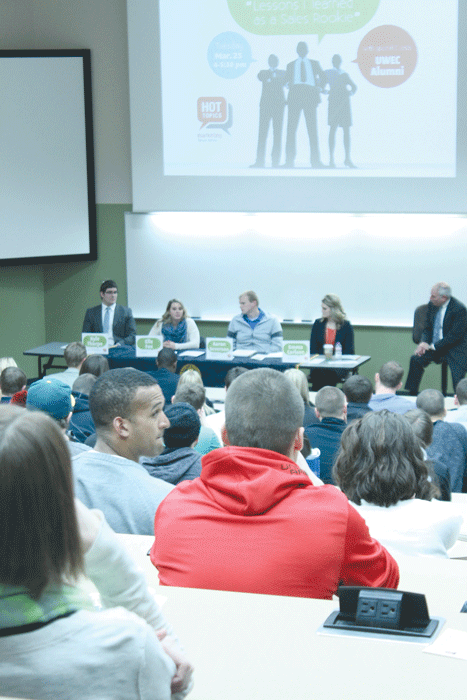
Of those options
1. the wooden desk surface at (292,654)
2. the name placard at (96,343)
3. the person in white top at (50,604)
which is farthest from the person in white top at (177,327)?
the person in white top at (50,604)

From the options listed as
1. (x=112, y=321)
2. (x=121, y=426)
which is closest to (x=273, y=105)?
(x=112, y=321)

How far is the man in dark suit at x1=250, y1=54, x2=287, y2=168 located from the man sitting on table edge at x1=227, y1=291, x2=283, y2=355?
174 centimetres

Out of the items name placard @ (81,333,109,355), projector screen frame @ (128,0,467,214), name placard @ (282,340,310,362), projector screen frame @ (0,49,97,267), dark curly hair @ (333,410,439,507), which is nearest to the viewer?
dark curly hair @ (333,410,439,507)

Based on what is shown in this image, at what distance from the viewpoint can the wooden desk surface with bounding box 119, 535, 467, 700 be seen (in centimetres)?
120

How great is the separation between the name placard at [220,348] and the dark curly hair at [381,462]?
469 centimetres

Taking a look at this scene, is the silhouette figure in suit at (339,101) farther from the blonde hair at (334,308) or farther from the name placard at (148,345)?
the name placard at (148,345)

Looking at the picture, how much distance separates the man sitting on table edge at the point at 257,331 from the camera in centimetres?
783

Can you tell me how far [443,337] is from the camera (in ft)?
26.1

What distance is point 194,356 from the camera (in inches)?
294

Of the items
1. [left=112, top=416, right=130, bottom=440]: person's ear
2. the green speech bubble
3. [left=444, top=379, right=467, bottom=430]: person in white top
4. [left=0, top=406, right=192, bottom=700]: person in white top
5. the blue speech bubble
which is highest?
the green speech bubble

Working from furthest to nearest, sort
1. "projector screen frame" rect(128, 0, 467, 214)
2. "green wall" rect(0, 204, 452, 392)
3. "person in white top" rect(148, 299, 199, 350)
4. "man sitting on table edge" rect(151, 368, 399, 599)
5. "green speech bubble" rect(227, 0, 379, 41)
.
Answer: "green wall" rect(0, 204, 452, 392) → "projector screen frame" rect(128, 0, 467, 214) → "green speech bubble" rect(227, 0, 379, 41) → "person in white top" rect(148, 299, 199, 350) → "man sitting on table edge" rect(151, 368, 399, 599)

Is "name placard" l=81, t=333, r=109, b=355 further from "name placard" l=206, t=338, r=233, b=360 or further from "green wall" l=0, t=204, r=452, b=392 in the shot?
"green wall" l=0, t=204, r=452, b=392

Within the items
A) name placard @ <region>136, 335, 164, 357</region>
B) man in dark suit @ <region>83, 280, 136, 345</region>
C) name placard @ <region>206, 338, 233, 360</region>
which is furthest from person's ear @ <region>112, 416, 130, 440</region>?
man in dark suit @ <region>83, 280, 136, 345</region>

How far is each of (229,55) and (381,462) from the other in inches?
270
